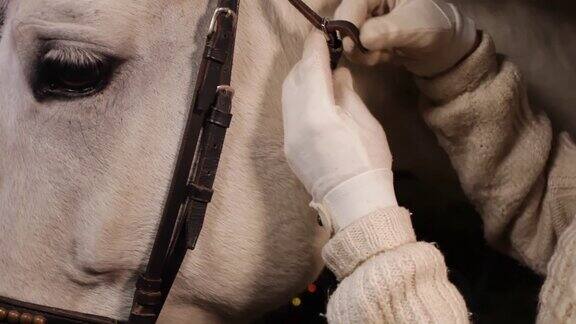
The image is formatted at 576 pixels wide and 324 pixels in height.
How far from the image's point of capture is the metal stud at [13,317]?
2.45ft

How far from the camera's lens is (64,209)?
0.73 m

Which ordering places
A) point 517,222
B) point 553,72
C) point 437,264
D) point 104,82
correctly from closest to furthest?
1. point 437,264
2. point 104,82
3. point 517,222
4. point 553,72

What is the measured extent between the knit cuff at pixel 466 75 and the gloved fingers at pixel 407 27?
0.17 ft

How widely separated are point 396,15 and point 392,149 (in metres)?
0.25

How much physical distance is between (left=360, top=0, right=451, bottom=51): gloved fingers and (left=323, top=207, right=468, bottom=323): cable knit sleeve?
19cm

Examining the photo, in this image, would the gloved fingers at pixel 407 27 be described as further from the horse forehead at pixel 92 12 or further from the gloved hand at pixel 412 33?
the horse forehead at pixel 92 12

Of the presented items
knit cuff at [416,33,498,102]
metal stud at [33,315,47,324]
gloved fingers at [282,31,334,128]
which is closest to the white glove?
gloved fingers at [282,31,334,128]

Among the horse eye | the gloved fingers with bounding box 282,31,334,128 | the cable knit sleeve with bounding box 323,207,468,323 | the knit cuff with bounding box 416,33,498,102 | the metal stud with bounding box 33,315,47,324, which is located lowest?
the metal stud with bounding box 33,315,47,324

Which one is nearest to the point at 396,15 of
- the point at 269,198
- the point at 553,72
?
the point at 269,198

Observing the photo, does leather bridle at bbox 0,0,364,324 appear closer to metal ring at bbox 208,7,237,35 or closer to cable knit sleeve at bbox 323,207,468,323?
metal ring at bbox 208,7,237,35

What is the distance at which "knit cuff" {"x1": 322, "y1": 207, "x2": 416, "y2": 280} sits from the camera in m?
0.59

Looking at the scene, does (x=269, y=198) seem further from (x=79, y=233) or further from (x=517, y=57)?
(x=517, y=57)

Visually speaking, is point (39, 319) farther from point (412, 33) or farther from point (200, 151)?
point (412, 33)

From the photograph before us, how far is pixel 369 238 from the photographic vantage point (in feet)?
1.94
